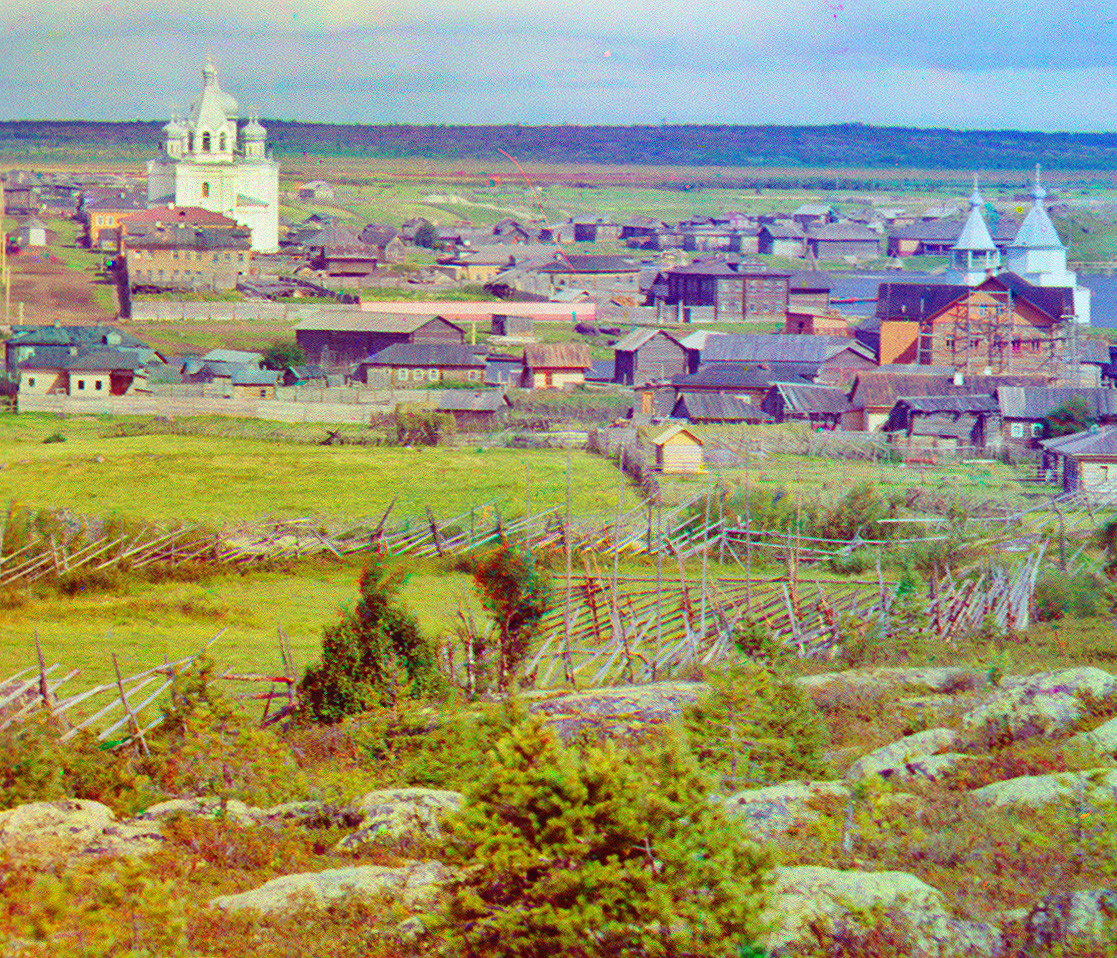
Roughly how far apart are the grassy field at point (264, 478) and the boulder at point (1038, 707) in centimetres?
1541

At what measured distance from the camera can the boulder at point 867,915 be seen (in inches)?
230

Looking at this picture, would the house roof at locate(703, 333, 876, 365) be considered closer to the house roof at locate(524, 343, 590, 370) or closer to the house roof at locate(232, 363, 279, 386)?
the house roof at locate(524, 343, 590, 370)

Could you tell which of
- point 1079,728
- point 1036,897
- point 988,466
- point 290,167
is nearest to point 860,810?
point 1036,897

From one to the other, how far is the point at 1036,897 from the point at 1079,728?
371 cm

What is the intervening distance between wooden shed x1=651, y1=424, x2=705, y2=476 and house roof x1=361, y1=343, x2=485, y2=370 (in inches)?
713

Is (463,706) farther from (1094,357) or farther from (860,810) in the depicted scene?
(1094,357)

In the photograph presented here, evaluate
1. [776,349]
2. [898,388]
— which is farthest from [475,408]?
[776,349]

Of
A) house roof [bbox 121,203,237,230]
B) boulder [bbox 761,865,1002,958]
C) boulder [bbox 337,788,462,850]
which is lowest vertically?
boulder [bbox 337,788,462,850]

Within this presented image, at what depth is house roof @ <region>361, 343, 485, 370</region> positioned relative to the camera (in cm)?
4841

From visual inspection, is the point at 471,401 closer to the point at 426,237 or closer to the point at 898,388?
the point at 898,388

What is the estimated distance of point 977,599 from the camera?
1714cm

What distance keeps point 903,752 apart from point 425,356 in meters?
40.2

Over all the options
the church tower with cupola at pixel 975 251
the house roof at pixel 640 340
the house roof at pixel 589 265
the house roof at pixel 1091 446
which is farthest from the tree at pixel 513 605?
the house roof at pixel 589 265

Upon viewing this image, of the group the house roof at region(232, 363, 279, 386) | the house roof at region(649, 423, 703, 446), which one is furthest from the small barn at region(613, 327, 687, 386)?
the house roof at region(649, 423, 703, 446)
